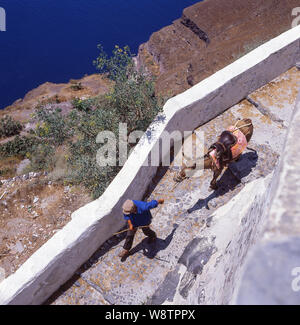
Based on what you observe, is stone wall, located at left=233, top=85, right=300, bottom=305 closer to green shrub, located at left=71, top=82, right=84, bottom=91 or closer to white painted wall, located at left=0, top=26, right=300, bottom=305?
white painted wall, located at left=0, top=26, right=300, bottom=305

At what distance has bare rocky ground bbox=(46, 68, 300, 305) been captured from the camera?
4.03m

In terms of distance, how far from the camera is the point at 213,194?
4.70 m

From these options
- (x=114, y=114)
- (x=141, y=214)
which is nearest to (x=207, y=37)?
(x=114, y=114)

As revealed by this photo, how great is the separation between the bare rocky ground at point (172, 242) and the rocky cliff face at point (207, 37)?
13430 millimetres

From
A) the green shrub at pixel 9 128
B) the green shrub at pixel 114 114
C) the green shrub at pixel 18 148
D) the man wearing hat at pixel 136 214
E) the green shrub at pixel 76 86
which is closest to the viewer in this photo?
the man wearing hat at pixel 136 214

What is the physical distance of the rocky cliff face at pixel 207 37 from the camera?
20.5 metres

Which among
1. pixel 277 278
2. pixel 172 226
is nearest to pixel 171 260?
pixel 172 226

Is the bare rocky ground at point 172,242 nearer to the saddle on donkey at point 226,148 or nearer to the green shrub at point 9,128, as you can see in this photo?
the saddle on donkey at point 226,148

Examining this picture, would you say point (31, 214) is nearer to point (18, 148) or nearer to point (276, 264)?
point (276, 264)

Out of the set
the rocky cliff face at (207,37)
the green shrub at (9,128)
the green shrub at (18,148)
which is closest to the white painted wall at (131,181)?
the green shrub at (18,148)

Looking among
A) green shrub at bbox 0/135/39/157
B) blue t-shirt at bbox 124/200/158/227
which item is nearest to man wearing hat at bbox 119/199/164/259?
blue t-shirt at bbox 124/200/158/227

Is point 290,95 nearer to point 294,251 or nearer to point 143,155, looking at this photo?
point 143,155

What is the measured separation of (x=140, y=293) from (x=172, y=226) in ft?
3.29

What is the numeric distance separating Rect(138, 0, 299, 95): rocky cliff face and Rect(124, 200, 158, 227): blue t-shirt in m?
14.8
